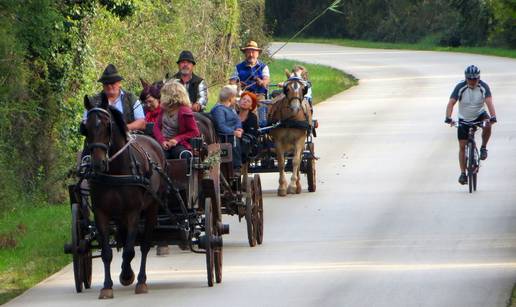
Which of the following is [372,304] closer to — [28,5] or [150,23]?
[28,5]

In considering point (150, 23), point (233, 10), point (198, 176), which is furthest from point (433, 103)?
point (198, 176)

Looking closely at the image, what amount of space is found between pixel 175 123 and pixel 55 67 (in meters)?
8.16

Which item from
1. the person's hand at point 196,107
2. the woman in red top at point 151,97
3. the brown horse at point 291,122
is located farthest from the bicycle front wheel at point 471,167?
the woman in red top at point 151,97

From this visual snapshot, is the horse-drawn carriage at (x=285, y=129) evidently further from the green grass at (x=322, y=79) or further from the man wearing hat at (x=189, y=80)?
the green grass at (x=322, y=79)

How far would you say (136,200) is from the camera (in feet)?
41.8

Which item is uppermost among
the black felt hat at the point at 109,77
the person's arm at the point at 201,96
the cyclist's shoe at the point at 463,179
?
the black felt hat at the point at 109,77

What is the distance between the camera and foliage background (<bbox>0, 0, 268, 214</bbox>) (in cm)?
1900

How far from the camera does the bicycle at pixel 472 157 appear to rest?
2091 centimetres

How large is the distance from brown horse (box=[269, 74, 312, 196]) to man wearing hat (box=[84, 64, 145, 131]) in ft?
22.0

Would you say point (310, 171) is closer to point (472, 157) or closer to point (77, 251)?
point (472, 157)

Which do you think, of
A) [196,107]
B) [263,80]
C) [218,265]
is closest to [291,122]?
[263,80]

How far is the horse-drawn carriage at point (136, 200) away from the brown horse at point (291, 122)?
611 cm

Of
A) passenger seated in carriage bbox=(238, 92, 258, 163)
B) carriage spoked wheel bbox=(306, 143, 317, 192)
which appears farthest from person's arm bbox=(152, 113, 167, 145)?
carriage spoked wheel bbox=(306, 143, 317, 192)

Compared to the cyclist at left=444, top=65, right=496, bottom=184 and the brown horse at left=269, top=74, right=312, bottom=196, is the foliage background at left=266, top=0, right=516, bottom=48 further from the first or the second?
the brown horse at left=269, top=74, right=312, bottom=196
